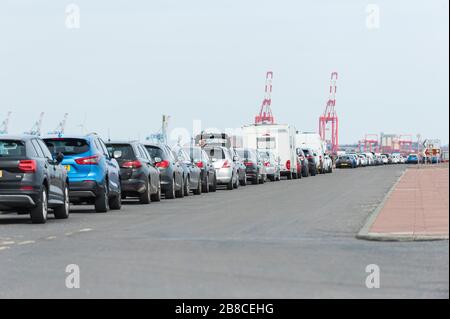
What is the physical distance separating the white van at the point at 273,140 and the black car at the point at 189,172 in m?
21.7


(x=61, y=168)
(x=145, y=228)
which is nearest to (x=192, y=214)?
(x=61, y=168)

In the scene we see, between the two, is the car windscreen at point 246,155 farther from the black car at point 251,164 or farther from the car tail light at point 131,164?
the car tail light at point 131,164

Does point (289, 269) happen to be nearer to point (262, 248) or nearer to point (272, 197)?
point (262, 248)

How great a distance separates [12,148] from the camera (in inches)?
939

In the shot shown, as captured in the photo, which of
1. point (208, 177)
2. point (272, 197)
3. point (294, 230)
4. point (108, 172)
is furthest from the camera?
point (208, 177)

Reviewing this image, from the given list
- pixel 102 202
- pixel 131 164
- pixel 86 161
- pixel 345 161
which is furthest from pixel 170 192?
pixel 345 161

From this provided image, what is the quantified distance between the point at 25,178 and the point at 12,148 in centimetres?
82

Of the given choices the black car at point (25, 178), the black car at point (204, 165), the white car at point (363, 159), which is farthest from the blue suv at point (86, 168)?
the white car at point (363, 159)

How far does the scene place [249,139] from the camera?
205 feet

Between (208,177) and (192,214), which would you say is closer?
(192,214)

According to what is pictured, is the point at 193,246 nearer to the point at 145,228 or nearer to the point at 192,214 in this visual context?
the point at 145,228
